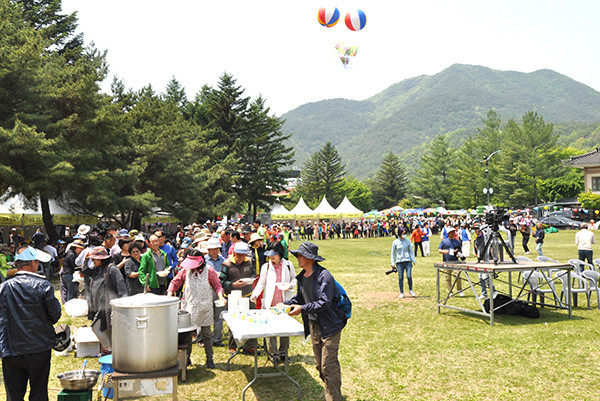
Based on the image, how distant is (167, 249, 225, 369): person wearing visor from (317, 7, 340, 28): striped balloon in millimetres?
13632

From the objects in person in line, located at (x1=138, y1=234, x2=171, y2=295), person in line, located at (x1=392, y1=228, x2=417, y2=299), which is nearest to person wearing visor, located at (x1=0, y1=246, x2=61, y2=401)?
person in line, located at (x1=138, y1=234, x2=171, y2=295)

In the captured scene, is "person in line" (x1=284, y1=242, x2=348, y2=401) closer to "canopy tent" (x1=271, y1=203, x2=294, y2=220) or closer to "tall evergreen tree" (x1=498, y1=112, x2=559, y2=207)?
"canopy tent" (x1=271, y1=203, x2=294, y2=220)

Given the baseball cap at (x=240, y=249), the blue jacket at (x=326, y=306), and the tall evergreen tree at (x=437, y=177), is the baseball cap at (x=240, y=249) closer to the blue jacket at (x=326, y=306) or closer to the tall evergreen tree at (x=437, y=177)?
the blue jacket at (x=326, y=306)

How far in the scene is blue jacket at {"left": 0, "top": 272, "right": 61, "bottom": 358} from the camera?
15.0 feet

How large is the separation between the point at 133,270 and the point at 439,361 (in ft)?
15.5

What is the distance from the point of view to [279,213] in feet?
175

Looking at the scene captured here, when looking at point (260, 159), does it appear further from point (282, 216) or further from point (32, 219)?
point (32, 219)

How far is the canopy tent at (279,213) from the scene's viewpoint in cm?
5085

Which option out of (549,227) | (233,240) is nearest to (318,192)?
(549,227)

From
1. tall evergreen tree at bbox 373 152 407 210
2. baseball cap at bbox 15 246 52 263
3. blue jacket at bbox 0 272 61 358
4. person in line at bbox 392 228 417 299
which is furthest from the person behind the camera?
tall evergreen tree at bbox 373 152 407 210

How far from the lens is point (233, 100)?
5231 cm

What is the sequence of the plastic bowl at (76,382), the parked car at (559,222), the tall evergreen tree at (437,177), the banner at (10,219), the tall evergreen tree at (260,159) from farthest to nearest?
the tall evergreen tree at (437,177), the tall evergreen tree at (260,159), the parked car at (559,222), the banner at (10,219), the plastic bowl at (76,382)

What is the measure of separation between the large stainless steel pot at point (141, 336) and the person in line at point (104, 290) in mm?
1701

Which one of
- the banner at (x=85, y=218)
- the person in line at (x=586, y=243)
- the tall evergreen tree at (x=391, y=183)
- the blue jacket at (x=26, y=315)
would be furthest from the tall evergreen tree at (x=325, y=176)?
the blue jacket at (x=26, y=315)
